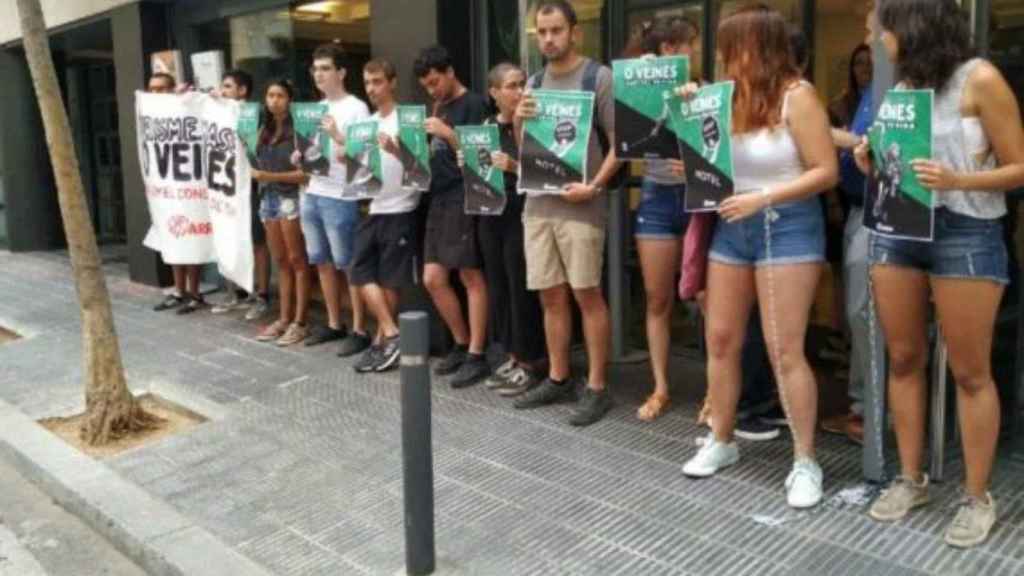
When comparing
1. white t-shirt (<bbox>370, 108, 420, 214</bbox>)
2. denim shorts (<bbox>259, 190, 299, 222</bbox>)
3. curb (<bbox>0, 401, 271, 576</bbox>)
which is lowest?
curb (<bbox>0, 401, 271, 576</bbox>)

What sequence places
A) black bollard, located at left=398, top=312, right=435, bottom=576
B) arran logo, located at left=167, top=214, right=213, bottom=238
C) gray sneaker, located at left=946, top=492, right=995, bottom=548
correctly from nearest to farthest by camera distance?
1. black bollard, located at left=398, top=312, right=435, bottom=576
2. gray sneaker, located at left=946, top=492, right=995, bottom=548
3. arran logo, located at left=167, top=214, right=213, bottom=238

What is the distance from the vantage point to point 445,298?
6.02 m

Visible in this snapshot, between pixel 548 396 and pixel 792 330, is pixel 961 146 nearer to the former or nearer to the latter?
pixel 792 330

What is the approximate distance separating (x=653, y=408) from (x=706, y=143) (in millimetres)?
1693

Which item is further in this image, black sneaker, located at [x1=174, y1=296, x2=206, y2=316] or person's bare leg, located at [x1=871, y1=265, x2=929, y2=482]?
black sneaker, located at [x1=174, y1=296, x2=206, y2=316]

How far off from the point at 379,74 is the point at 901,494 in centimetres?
393

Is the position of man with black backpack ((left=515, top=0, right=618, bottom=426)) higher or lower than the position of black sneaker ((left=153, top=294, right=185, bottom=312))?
higher

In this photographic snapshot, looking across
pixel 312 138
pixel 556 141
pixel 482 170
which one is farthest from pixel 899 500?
pixel 312 138

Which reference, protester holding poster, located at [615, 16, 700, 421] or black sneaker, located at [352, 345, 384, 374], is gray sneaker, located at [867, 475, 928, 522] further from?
black sneaker, located at [352, 345, 384, 374]

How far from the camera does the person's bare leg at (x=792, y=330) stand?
12.7ft

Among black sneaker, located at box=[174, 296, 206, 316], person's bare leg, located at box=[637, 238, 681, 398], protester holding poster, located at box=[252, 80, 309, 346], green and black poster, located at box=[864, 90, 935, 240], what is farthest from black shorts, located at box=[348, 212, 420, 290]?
green and black poster, located at box=[864, 90, 935, 240]

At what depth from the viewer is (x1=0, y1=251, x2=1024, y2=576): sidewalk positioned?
3.61 metres

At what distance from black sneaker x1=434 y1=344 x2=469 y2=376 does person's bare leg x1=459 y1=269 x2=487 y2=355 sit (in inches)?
11.7

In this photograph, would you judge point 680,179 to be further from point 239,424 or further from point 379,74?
point 239,424
